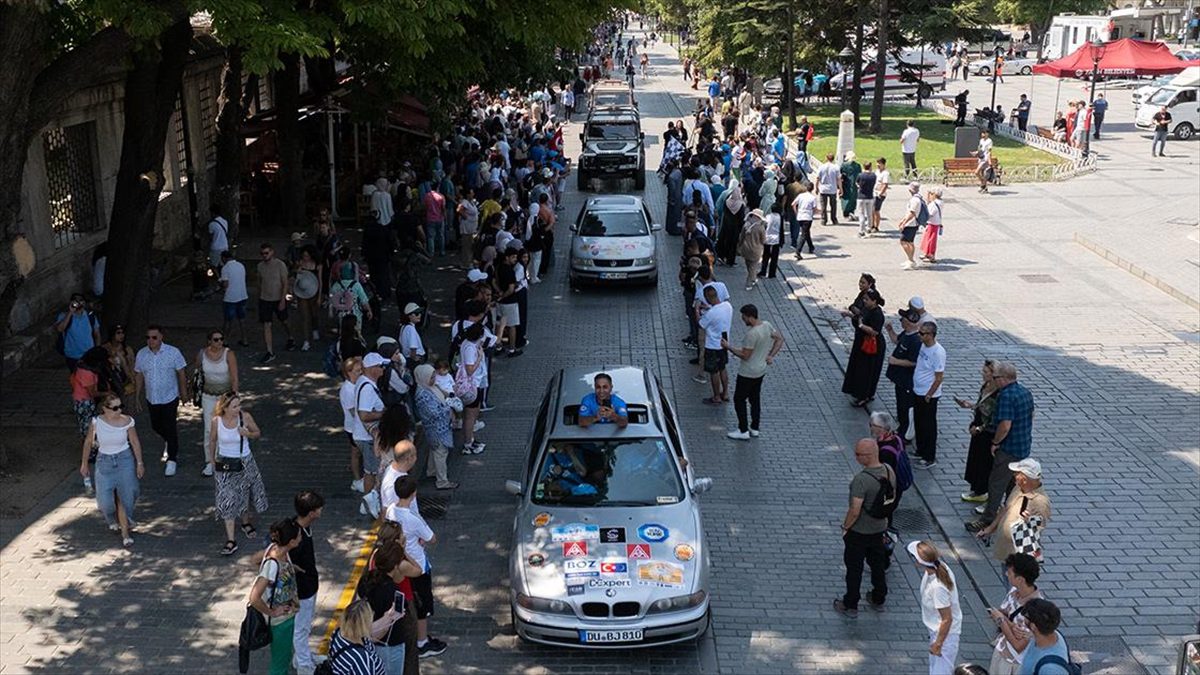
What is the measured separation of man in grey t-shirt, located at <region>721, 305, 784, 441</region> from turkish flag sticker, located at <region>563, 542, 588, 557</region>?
15.6 ft

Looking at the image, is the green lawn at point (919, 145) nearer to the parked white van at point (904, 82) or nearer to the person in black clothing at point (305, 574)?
the parked white van at point (904, 82)

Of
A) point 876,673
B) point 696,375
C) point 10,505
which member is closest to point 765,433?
point 696,375

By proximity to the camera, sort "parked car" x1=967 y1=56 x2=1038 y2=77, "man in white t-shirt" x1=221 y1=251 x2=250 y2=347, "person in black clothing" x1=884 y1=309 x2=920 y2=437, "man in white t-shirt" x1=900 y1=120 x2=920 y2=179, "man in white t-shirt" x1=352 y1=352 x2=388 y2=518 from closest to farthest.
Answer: "man in white t-shirt" x1=352 y1=352 x2=388 y2=518
"person in black clothing" x1=884 y1=309 x2=920 y2=437
"man in white t-shirt" x1=221 y1=251 x2=250 y2=347
"man in white t-shirt" x1=900 y1=120 x2=920 y2=179
"parked car" x1=967 y1=56 x2=1038 y2=77

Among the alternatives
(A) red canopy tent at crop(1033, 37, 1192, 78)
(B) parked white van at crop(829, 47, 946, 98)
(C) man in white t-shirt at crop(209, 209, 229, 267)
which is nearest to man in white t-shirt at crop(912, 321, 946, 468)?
(C) man in white t-shirt at crop(209, 209, 229, 267)

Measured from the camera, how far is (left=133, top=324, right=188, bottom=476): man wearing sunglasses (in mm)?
11930

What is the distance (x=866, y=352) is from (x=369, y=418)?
6470mm

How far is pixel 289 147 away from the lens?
79.8 ft

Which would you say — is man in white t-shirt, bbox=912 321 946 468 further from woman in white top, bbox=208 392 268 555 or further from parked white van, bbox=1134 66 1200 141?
parked white van, bbox=1134 66 1200 141

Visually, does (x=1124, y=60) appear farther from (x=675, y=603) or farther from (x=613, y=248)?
(x=675, y=603)

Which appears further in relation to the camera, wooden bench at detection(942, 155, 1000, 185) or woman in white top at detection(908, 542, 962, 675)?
wooden bench at detection(942, 155, 1000, 185)

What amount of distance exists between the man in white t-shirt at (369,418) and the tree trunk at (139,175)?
198 inches

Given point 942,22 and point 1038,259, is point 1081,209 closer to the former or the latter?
point 1038,259

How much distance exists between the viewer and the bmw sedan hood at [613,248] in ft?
65.9

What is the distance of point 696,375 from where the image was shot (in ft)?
52.1
